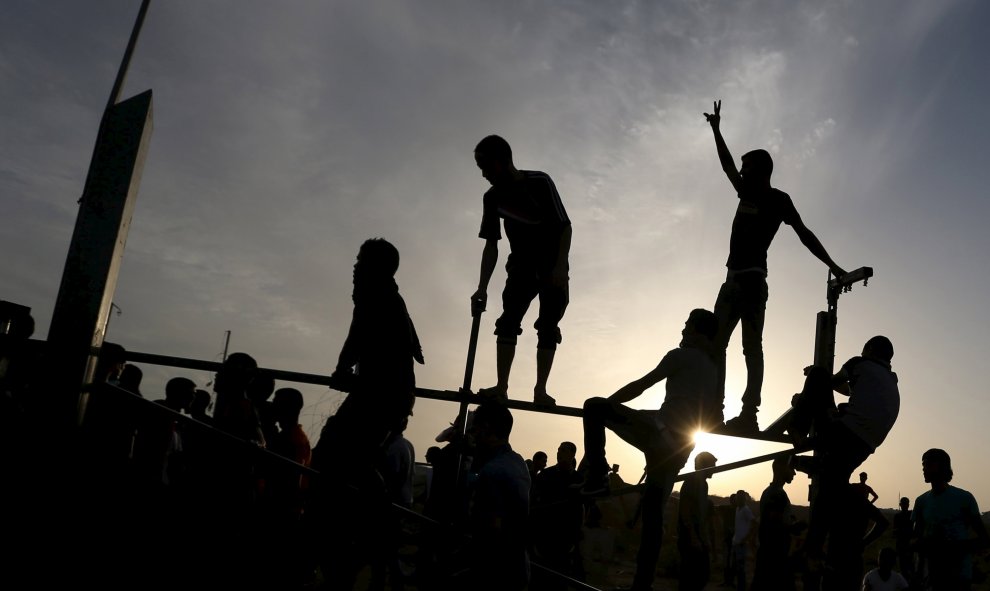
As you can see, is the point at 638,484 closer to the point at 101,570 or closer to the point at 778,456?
the point at 778,456

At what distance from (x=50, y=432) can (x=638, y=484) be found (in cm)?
394

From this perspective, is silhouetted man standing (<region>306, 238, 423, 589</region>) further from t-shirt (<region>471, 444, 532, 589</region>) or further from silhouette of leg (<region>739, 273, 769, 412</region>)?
silhouette of leg (<region>739, 273, 769, 412</region>)

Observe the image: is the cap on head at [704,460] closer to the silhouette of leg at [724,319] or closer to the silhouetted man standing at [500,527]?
the silhouette of leg at [724,319]

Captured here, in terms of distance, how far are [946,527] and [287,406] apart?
6840 millimetres

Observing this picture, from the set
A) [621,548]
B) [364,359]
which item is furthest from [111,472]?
[621,548]

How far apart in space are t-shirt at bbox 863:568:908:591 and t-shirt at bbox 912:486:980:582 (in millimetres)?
1963

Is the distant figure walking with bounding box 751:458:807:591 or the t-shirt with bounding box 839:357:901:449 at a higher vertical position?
the t-shirt with bounding box 839:357:901:449

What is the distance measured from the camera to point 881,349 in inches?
236

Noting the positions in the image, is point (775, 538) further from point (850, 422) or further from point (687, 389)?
point (687, 389)

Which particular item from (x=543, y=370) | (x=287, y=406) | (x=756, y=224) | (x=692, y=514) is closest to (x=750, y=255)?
(x=756, y=224)

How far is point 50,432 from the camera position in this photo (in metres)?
3.80

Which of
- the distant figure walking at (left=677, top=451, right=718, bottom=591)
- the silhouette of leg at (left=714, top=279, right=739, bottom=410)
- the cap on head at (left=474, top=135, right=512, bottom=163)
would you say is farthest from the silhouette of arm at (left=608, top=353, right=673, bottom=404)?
the cap on head at (left=474, top=135, right=512, bottom=163)

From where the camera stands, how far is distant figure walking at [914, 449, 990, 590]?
7301 millimetres

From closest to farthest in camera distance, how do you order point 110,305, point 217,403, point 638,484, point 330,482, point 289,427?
point 110,305
point 330,482
point 217,403
point 638,484
point 289,427
